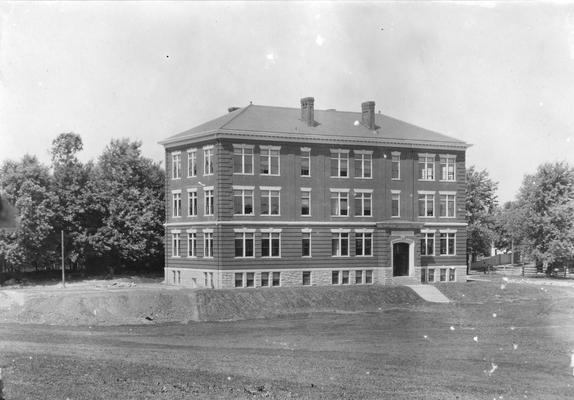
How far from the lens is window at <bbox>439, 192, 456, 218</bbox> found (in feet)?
179

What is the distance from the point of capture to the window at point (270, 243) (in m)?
47.7

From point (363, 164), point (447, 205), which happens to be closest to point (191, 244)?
point (363, 164)

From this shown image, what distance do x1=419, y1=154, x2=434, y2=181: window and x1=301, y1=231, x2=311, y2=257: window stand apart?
10958 millimetres

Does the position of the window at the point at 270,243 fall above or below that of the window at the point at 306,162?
below

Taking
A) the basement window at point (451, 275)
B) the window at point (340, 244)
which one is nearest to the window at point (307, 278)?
the window at point (340, 244)

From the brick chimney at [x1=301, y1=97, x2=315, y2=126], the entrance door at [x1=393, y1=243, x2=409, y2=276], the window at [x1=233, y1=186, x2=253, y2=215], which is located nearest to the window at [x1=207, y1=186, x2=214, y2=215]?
the window at [x1=233, y1=186, x2=253, y2=215]

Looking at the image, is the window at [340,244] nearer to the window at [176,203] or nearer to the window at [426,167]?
the window at [426,167]

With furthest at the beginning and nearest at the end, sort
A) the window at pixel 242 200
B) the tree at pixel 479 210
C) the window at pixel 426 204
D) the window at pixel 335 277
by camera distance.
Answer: the tree at pixel 479 210
the window at pixel 426 204
the window at pixel 335 277
the window at pixel 242 200

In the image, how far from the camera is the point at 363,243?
51.1 m

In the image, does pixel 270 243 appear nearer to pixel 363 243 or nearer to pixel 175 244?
pixel 363 243

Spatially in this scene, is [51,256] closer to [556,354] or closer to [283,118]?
[283,118]

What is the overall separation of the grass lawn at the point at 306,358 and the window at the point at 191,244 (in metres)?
13.4

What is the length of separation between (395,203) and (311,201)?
7395mm

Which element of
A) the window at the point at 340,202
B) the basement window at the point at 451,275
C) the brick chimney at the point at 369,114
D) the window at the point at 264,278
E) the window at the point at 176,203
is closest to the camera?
the window at the point at 264,278
